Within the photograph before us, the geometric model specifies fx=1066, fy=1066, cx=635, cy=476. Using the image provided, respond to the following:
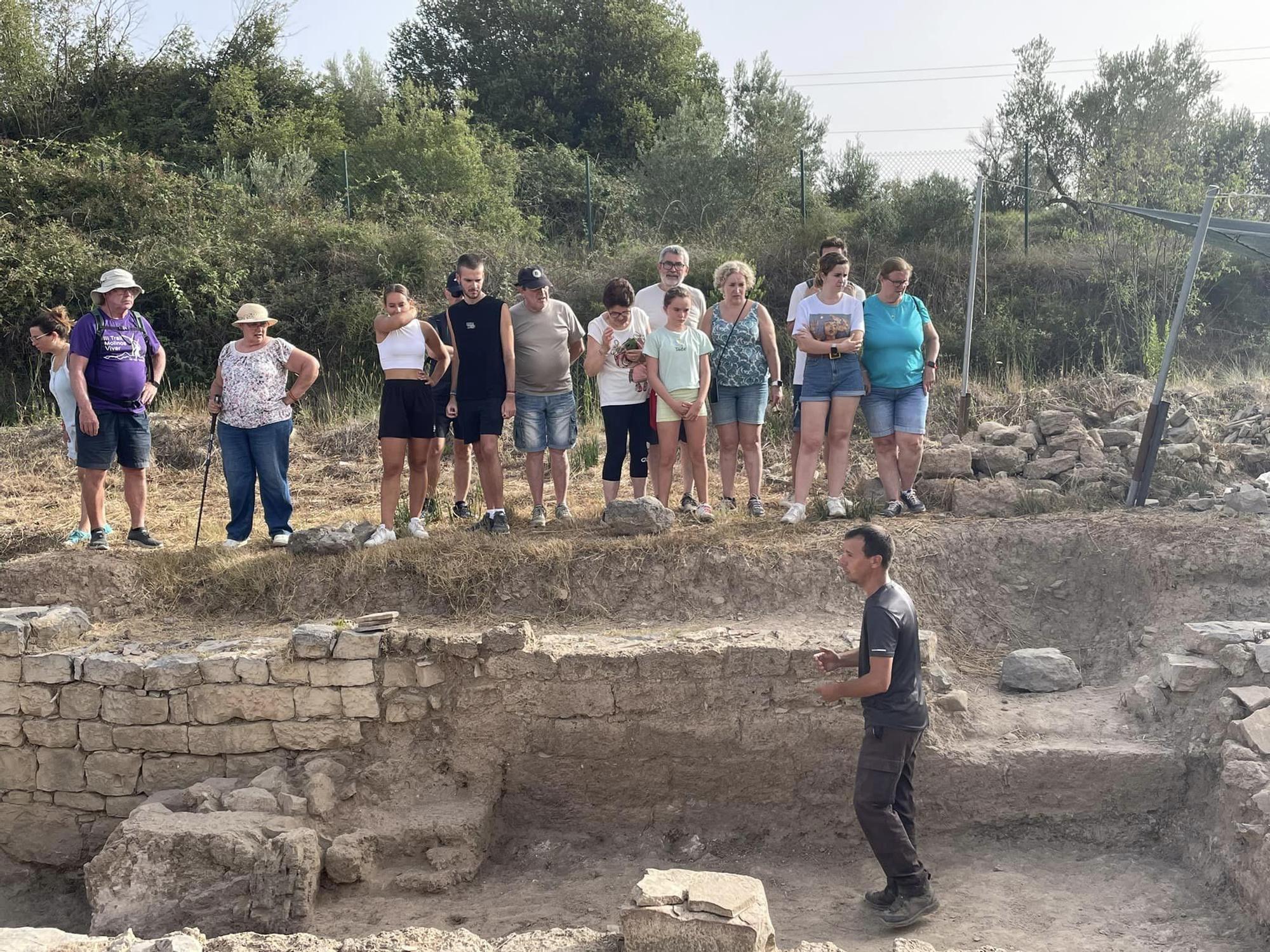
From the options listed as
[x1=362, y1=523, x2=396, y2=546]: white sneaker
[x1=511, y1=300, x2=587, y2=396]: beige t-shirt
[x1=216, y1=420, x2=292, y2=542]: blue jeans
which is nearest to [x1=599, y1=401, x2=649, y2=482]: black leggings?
[x1=511, y1=300, x2=587, y2=396]: beige t-shirt

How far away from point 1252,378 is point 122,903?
11.3 metres

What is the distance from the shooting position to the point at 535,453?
7.64m

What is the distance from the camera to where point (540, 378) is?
7.43 metres

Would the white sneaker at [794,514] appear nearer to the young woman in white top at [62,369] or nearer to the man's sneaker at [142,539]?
the man's sneaker at [142,539]

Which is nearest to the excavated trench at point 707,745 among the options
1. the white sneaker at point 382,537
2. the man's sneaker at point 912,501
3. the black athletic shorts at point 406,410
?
the white sneaker at point 382,537

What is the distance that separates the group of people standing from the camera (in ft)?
23.8

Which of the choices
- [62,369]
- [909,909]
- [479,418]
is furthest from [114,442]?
[909,909]

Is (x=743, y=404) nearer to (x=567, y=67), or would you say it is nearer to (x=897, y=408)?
(x=897, y=408)

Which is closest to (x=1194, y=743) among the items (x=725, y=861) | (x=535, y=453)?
(x=725, y=861)

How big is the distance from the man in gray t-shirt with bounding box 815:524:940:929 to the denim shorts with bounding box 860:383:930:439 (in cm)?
281

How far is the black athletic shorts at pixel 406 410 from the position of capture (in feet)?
23.7

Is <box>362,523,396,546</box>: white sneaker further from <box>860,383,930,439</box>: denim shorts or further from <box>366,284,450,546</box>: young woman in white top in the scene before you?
<box>860,383,930,439</box>: denim shorts

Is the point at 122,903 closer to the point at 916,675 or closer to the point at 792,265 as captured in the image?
the point at 916,675

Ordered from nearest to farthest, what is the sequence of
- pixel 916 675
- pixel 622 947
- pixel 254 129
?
pixel 622 947 → pixel 916 675 → pixel 254 129
